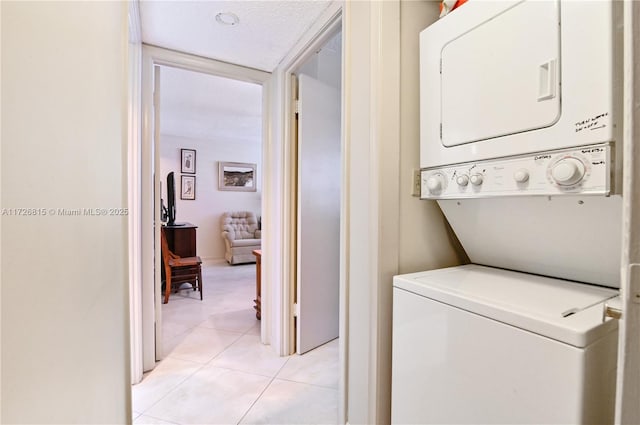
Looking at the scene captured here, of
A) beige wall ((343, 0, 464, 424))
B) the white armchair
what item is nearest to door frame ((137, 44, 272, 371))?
beige wall ((343, 0, 464, 424))

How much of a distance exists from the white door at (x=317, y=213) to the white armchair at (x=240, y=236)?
354cm

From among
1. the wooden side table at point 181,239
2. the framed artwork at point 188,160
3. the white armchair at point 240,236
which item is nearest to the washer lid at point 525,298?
the wooden side table at point 181,239

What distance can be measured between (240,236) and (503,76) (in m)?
5.52

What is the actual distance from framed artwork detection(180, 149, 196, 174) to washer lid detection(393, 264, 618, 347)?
5.46 metres

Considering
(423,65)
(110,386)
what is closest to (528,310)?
(423,65)

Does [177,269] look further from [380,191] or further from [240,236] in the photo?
[380,191]

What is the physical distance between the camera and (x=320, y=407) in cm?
166

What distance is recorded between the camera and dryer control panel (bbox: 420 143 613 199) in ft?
2.34

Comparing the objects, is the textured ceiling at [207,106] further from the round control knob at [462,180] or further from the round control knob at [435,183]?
the round control knob at [462,180]

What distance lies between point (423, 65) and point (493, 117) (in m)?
0.41

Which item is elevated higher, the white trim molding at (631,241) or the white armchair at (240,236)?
the white trim molding at (631,241)

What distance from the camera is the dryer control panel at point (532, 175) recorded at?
71cm

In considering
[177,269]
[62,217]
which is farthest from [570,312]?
[177,269]

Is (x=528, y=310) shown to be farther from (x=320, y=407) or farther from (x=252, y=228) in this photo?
(x=252, y=228)
